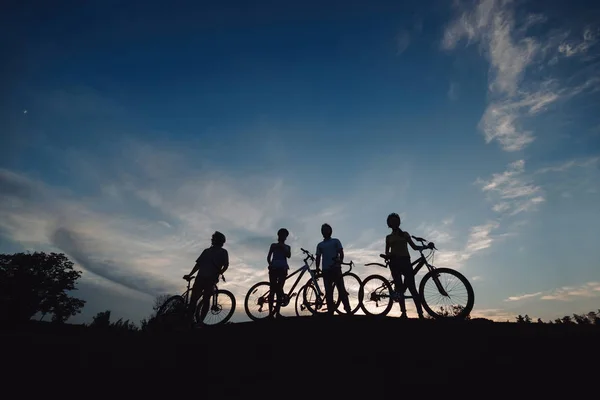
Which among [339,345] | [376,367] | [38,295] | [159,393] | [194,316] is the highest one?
[38,295]

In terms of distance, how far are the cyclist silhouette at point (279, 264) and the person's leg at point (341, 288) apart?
1.68 m

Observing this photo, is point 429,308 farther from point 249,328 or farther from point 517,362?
point 249,328

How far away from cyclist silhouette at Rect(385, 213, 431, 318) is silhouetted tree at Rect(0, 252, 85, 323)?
164ft

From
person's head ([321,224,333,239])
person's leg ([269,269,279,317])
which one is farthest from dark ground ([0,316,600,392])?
person's head ([321,224,333,239])

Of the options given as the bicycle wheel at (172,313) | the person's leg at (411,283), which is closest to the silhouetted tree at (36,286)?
the bicycle wheel at (172,313)

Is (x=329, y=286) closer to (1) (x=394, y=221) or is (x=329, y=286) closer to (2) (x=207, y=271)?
(1) (x=394, y=221)

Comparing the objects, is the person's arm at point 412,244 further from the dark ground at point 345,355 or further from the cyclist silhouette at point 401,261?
the dark ground at point 345,355

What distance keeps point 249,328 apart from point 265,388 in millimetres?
3631

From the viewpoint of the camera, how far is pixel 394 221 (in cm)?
848

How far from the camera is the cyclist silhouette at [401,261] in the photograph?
7.92m

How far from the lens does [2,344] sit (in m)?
6.18

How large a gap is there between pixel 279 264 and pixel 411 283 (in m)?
3.95

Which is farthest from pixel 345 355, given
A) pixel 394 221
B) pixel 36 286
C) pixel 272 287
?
pixel 36 286

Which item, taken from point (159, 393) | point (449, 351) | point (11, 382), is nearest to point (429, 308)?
point (449, 351)
